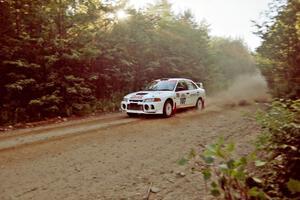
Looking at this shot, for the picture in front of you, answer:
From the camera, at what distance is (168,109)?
13812mm

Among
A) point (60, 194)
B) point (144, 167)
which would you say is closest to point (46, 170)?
point (60, 194)

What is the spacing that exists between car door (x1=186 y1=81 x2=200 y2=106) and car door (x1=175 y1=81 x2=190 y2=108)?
0.80 ft

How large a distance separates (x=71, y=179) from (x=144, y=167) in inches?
57.6

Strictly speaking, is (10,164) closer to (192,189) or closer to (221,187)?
(192,189)

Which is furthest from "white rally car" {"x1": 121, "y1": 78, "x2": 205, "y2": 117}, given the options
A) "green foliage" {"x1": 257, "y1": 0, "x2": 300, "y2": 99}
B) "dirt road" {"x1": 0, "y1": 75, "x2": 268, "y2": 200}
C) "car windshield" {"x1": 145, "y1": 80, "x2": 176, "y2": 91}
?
"green foliage" {"x1": 257, "y1": 0, "x2": 300, "y2": 99}

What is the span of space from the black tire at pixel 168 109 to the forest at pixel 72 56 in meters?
4.39

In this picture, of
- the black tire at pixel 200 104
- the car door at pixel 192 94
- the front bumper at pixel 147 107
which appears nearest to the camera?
the front bumper at pixel 147 107

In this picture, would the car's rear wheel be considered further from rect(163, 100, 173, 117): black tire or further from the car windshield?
rect(163, 100, 173, 117): black tire

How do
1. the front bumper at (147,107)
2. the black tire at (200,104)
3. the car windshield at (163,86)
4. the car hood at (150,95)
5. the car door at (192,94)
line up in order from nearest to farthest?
the front bumper at (147,107) → the car hood at (150,95) → the car windshield at (163,86) → the car door at (192,94) → the black tire at (200,104)

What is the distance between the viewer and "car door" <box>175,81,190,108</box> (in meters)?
14.6

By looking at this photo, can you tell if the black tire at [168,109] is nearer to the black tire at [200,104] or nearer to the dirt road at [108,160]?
the dirt road at [108,160]

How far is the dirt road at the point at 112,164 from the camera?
504cm

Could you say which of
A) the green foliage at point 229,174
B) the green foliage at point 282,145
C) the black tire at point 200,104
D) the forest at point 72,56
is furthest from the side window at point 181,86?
the green foliage at point 229,174

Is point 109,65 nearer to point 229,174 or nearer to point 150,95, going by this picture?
point 150,95
